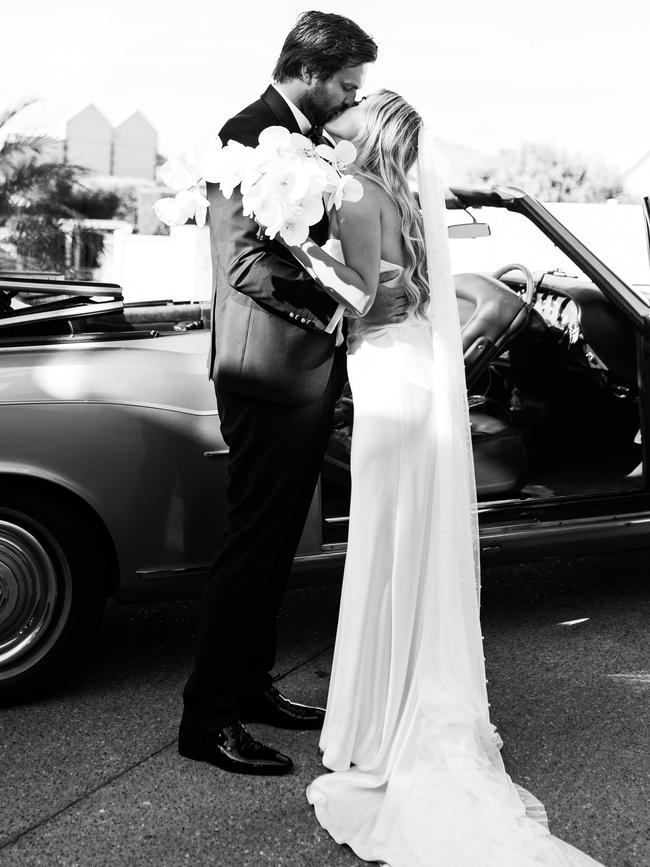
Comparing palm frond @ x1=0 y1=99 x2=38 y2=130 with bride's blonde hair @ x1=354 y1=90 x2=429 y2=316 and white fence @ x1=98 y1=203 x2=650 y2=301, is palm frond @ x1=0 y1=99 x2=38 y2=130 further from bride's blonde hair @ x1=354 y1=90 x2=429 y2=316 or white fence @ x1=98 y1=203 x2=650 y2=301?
bride's blonde hair @ x1=354 y1=90 x2=429 y2=316

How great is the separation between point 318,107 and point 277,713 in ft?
5.93

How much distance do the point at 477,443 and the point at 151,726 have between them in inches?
70.1

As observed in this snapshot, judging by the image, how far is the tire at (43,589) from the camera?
9.73ft

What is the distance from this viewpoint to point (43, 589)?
3.04m

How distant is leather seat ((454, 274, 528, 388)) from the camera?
402 cm

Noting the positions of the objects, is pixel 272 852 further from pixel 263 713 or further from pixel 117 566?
pixel 117 566

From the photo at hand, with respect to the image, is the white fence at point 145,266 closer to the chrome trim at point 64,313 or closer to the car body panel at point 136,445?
the chrome trim at point 64,313

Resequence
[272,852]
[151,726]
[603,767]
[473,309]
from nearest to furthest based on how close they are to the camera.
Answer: [272,852] < [603,767] < [151,726] < [473,309]

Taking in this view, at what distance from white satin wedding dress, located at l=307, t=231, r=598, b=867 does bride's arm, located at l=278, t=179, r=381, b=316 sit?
0.10 meters

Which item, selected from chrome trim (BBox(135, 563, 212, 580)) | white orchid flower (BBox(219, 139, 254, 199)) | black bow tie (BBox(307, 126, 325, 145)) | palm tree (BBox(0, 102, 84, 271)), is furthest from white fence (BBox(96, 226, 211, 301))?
white orchid flower (BBox(219, 139, 254, 199))

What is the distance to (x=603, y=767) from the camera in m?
2.83

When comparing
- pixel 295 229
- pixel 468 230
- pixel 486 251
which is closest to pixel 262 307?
pixel 295 229

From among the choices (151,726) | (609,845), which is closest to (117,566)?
(151,726)

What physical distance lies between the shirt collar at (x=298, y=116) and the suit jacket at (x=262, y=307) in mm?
11
